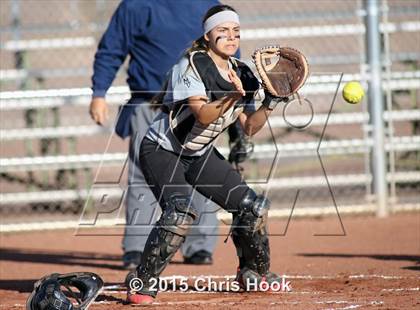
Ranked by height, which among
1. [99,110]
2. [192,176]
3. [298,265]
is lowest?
[192,176]

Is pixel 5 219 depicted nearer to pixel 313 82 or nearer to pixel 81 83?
pixel 313 82

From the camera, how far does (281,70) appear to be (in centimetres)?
582

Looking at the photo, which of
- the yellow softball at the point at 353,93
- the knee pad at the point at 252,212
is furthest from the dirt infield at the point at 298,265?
the yellow softball at the point at 353,93

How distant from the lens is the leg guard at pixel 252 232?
6086 mm

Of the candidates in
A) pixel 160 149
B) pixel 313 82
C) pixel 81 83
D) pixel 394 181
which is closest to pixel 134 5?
pixel 160 149

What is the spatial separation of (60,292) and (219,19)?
188 centimetres

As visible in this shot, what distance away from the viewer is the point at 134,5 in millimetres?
8070

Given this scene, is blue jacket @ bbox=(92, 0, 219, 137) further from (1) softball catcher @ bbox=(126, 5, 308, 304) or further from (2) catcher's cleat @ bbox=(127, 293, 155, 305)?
(2) catcher's cleat @ bbox=(127, 293, 155, 305)

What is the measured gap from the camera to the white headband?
19.8 feet

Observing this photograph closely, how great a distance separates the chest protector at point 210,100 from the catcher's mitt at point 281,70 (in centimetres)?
31

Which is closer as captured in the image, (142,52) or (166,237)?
(166,237)

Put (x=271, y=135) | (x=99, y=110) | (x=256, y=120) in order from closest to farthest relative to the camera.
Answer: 1. (x=256, y=120)
2. (x=99, y=110)
3. (x=271, y=135)

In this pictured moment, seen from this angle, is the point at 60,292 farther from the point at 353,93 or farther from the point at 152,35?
the point at 152,35

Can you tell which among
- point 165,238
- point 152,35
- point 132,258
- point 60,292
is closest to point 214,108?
point 165,238
